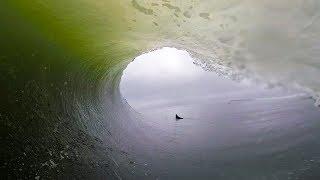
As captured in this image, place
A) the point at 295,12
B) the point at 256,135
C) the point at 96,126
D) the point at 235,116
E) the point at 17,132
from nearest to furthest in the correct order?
the point at 295,12
the point at 17,132
the point at 96,126
the point at 256,135
the point at 235,116

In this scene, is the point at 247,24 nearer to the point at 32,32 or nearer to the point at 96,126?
the point at 32,32

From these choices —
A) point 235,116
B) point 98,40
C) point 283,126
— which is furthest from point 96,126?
point 235,116

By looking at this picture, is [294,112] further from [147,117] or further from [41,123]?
[41,123]

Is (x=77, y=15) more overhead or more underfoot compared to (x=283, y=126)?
more overhead

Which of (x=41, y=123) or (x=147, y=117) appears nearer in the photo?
(x=41, y=123)

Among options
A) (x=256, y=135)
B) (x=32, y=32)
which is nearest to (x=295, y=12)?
(x=32, y=32)

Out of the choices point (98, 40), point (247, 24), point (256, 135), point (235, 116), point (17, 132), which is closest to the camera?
point (247, 24)
